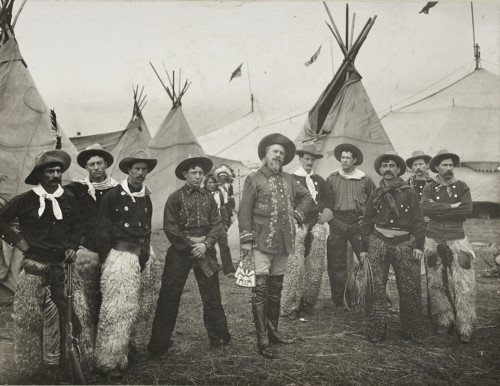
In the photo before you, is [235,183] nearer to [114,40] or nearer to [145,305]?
[114,40]

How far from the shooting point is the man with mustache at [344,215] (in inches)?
188

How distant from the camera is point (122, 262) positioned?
3.31 metres

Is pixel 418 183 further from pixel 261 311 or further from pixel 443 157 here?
pixel 261 311

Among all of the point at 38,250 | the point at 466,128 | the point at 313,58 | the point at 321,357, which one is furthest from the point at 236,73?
the point at 466,128

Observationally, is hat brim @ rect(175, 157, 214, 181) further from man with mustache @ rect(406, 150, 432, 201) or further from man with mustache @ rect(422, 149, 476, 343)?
man with mustache @ rect(406, 150, 432, 201)

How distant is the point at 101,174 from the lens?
11.9ft

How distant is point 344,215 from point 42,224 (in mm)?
3078

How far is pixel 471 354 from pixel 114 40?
4.39 meters

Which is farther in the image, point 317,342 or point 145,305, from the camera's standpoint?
point 317,342

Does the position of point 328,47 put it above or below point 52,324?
above

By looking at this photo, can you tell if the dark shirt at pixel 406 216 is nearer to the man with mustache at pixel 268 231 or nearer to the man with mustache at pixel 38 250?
the man with mustache at pixel 268 231

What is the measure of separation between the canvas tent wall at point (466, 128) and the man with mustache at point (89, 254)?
4121 mm

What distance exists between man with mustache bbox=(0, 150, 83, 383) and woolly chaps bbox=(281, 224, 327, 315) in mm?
2139

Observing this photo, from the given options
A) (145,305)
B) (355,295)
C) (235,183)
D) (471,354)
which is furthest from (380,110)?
(145,305)
